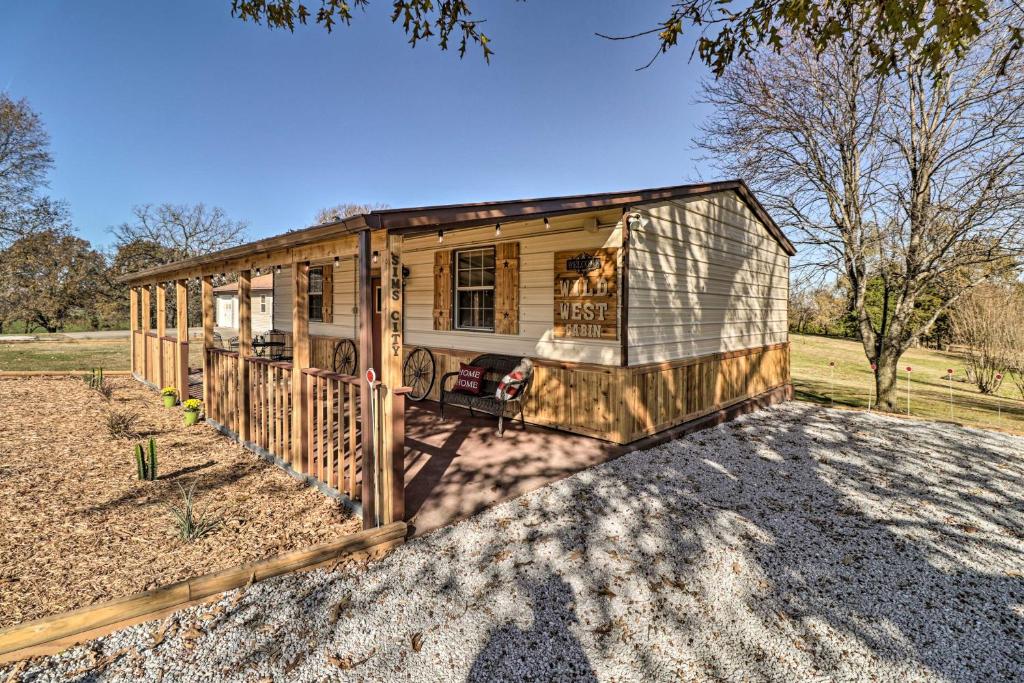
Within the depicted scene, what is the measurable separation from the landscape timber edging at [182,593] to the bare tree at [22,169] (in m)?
24.9

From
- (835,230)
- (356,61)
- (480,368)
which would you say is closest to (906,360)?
(835,230)

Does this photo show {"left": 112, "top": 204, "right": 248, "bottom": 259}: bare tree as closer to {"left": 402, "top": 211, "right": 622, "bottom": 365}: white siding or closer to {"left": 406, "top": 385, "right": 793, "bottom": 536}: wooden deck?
{"left": 402, "top": 211, "right": 622, "bottom": 365}: white siding

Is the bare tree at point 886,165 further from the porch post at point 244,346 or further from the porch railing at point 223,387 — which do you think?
the porch railing at point 223,387

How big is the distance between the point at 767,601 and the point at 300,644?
8.47 ft

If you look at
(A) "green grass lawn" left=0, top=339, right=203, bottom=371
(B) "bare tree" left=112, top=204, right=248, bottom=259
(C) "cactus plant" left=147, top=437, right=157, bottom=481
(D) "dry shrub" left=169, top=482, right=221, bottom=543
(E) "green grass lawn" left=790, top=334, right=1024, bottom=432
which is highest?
(B) "bare tree" left=112, top=204, right=248, bottom=259

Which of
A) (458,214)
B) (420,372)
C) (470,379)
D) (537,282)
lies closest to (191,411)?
(420,372)

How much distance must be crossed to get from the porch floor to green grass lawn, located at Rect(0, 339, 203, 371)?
355 inches

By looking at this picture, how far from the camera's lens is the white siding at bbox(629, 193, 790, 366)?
5.58 meters

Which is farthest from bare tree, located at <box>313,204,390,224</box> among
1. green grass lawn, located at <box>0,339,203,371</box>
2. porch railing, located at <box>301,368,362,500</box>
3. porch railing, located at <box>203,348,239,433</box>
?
porch railing, located at <box>301,368,362,500</box>

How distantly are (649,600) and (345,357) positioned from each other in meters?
7.58

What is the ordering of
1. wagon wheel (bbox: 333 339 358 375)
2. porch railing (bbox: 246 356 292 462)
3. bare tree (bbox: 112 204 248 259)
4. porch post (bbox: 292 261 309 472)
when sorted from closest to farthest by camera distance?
porch post (bbox: 292 261 309 472)
porch railing (bbox: 246 356 292 462)
wagon wheel (bbox: 333 339 358 375)
bare tree (bbox: 112 204 248 259)

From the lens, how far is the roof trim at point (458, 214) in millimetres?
3064

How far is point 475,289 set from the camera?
6.93 metres

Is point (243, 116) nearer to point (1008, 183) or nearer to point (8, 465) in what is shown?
point (8, 465)
